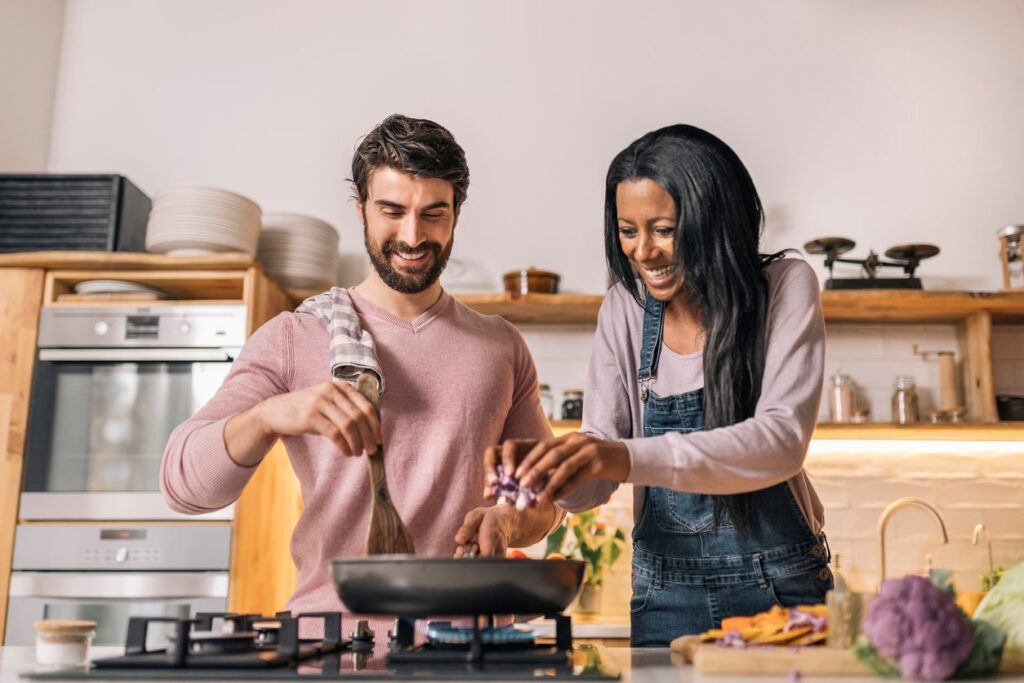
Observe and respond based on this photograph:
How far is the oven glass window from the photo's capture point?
10.5 feet

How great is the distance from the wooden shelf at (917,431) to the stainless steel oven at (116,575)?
3.97 ft

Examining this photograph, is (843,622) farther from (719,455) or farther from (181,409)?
(181,409)

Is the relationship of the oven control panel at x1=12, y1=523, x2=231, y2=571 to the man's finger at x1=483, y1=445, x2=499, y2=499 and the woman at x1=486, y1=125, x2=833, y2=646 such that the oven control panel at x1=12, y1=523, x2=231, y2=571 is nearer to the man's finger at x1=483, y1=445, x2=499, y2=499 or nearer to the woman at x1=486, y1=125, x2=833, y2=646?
the woman at x1=486, y1=125, x2=833, y2=646

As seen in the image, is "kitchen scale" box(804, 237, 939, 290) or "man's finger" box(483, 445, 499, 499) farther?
"kitchen scale" box(804, 237, 939, 290)

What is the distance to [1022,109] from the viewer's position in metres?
3.86

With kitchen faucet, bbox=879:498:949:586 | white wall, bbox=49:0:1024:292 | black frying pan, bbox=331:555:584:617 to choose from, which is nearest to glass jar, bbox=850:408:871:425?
kitchen faucet, bbox=879:498:949:586

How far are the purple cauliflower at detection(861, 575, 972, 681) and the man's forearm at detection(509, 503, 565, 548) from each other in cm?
73

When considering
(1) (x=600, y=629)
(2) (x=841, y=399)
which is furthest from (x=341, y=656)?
(2) (x=841, y=399)

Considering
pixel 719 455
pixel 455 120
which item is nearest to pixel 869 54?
pixel 455 120

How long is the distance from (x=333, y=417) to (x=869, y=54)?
3185 millimetres

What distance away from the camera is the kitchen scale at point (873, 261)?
11.1 ft

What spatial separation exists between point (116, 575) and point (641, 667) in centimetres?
225

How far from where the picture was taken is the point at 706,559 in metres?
1.65

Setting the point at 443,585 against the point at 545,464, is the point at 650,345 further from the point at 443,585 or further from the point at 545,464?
the point at 443,585
